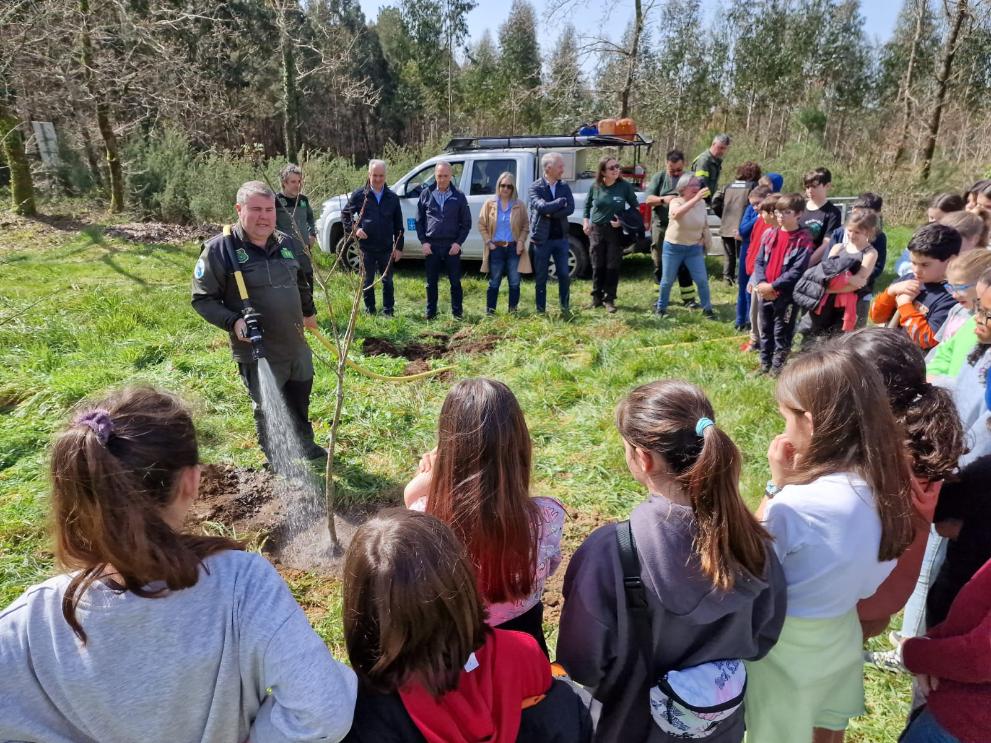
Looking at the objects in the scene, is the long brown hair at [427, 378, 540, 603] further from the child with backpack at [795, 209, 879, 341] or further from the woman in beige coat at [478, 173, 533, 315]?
the woman in beige coat at [478, 173, 533, 315]

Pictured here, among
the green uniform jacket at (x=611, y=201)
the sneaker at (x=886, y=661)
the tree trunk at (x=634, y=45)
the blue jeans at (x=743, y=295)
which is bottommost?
the sneaker at (x=886, y=661)

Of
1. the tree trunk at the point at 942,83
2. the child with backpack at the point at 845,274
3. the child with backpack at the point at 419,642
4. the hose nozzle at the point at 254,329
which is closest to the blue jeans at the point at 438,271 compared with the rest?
the child with backpack at the point at 845,274

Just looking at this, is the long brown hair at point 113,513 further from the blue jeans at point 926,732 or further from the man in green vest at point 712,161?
the man in green vest at point 712,161

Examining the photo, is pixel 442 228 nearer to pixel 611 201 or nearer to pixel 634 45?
pixel 611 201

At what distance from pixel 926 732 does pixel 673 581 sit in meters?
0.87

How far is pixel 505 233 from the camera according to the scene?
7375 millimetres

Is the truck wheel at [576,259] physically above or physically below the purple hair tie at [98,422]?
below

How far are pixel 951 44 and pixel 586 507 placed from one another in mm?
13613

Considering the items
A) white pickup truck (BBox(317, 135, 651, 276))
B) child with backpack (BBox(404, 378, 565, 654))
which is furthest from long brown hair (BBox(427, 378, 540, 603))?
white pickup truck (BBox(317, 135, 651, 276))

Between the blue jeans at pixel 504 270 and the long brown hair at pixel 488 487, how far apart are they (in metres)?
5.85

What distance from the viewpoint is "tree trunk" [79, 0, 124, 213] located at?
11.4 metres

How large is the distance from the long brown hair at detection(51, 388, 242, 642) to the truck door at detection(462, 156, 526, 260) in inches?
324

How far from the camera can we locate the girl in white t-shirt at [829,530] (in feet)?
5.29

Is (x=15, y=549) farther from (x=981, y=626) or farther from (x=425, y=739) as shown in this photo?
(x=981, y=626)
